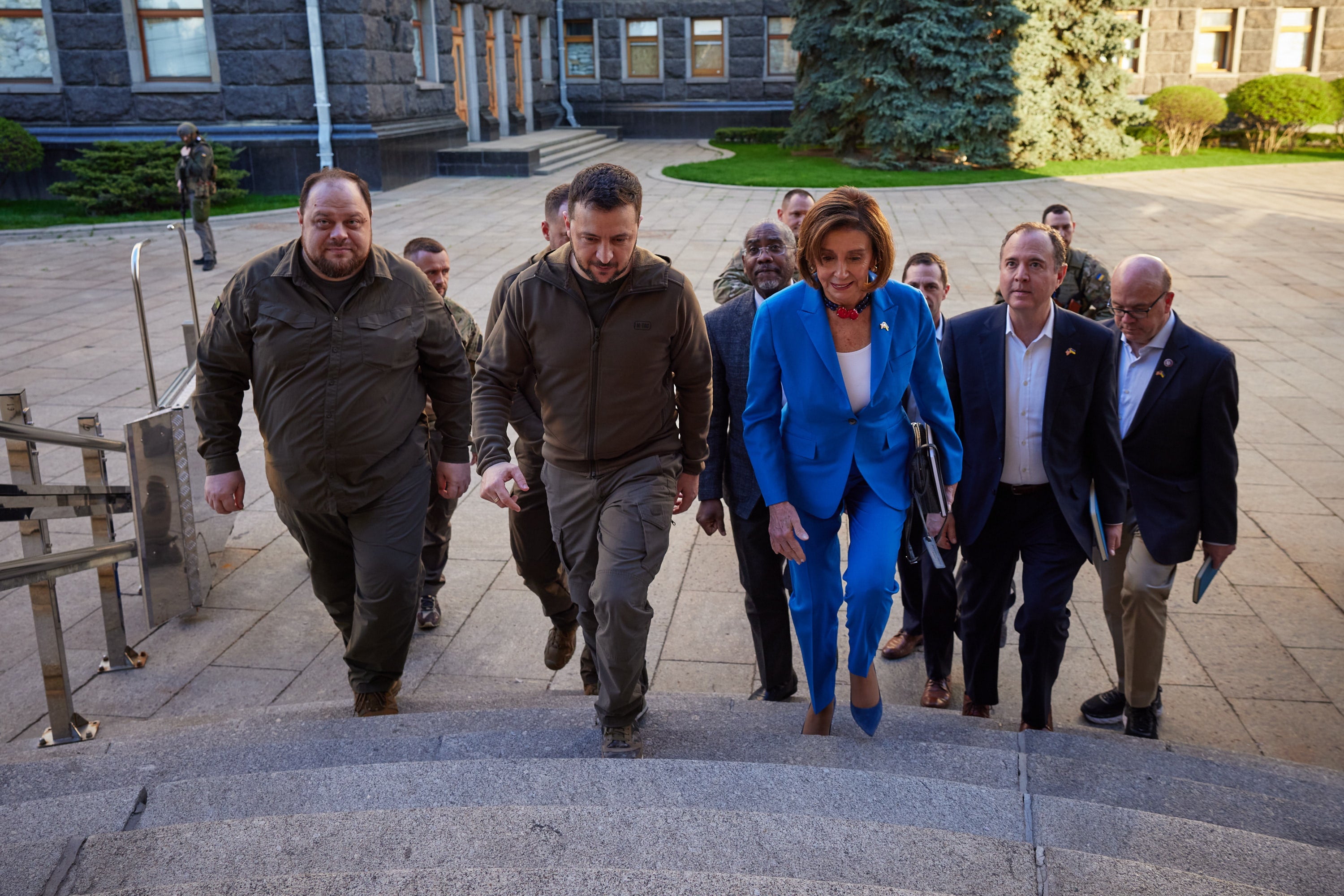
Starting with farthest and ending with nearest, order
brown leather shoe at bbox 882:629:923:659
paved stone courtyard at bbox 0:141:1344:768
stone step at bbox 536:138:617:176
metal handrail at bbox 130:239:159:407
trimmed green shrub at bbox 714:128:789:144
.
Answer: trimmed green shrub at bbox 714:128:789:144, stone step at bbox 536:138:617:176, metal handrail at bbox 130:239:159:407, brown leather shoe at bbox 882:629:923:659, paved stone courtyard at bbox 0:141:1344:768

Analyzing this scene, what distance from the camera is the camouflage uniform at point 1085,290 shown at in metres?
5.47

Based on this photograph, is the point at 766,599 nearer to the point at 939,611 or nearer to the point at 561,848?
the point at 939,611

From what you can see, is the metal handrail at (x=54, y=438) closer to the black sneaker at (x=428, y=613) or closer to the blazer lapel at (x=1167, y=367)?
the black sneaker at (x=428, y=613)

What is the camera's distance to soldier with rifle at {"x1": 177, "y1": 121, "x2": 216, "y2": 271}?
540 inches

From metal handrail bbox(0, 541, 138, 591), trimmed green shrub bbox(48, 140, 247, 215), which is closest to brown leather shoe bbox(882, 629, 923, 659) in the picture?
metal handrail bbox(0, 541, 138, 591)

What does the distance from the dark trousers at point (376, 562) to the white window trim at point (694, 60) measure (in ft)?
106

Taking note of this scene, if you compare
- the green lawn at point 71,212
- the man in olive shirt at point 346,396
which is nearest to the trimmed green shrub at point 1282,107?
the green lawn at point 71,212

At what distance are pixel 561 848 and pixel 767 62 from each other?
34.0 meters

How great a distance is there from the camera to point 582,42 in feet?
112

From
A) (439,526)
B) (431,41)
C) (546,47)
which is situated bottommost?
(439,526)

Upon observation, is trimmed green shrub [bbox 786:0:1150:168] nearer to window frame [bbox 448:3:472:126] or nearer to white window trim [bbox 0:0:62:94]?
window frame [bbox 448:3:472:126]

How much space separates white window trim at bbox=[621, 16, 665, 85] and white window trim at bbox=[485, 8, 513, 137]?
19.1 feet

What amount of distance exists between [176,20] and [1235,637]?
67.8ft

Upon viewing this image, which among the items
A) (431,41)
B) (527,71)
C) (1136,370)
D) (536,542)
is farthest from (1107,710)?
(527,71)
